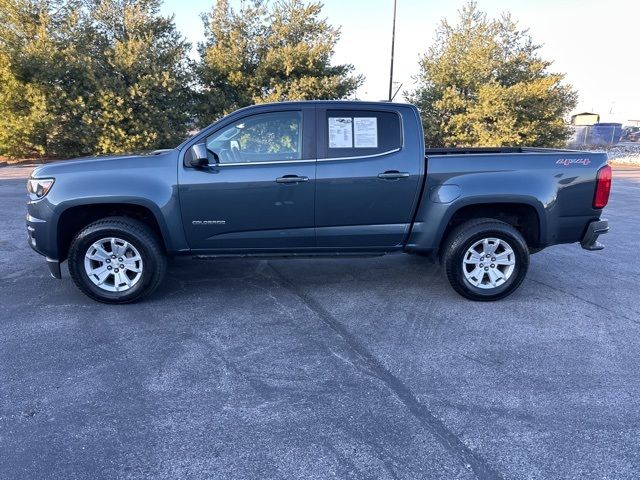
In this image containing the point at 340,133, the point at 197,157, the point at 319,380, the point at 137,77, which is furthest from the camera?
the point at 137,77

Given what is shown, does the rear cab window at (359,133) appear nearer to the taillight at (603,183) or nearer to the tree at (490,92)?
the taillight at (603,183)

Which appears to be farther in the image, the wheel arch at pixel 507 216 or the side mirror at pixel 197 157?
the wheel arch at pixel 507 216

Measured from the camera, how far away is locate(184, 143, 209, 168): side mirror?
4.18 m

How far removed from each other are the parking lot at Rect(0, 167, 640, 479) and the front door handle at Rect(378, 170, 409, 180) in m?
1.22

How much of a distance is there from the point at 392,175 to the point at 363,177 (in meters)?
0.27

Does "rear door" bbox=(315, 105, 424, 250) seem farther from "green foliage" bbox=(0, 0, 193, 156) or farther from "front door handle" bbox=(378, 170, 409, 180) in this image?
"green foliage" bbox=(0, 0, 193, 156)

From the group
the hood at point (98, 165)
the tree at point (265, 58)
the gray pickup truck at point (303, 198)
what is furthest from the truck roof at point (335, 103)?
the tree at point (265, 58)

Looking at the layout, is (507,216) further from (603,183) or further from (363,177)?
(363,177)

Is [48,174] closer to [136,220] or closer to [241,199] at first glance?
[136,220]

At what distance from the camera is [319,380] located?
3.11 meters

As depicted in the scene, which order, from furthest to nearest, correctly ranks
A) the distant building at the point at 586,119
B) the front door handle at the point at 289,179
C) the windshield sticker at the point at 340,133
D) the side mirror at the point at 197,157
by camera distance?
the distant building at the point at 586,119
the windshield sticker at the point at 340,133
the front door handle at the point at 289,179
the side mirror at the point at 197,157

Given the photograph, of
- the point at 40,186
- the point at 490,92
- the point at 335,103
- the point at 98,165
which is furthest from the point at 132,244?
the point at 490,92

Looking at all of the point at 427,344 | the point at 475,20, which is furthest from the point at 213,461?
the point at 475,20

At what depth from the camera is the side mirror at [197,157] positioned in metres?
4.18
